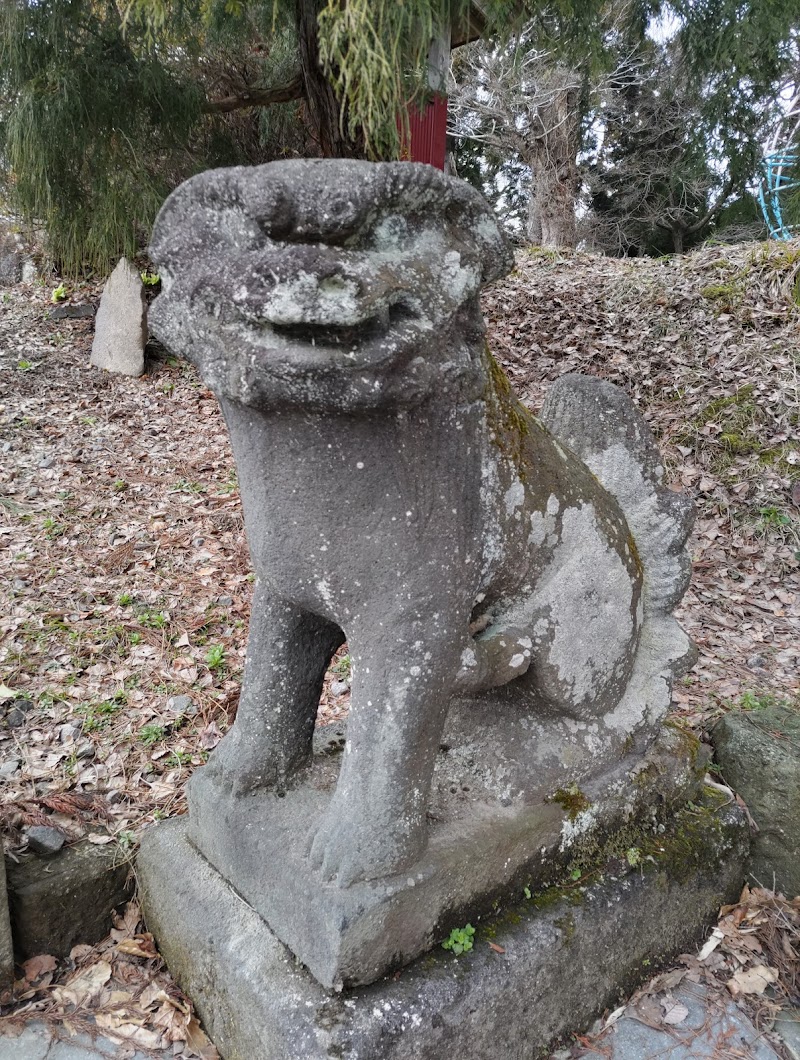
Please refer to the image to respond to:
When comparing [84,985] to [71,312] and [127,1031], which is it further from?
[71,312]

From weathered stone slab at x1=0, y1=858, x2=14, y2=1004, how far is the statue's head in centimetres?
126

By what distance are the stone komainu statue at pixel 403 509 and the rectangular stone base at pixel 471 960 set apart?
21cm

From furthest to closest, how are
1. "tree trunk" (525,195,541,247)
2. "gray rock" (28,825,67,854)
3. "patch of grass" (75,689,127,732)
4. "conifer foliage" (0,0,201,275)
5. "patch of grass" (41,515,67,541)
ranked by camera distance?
"tree trunk" (525,195,541,247) < "conifer foliage" (0,0,201,275) < "patch of grass" (41,515,67,541) < "patch of grass" (75,689,127,732) < "gray rock" (28,825,67,854)

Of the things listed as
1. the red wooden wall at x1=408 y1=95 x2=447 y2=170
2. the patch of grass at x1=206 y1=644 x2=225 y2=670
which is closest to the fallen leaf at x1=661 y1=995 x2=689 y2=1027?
the patch of grass at x1=206 y1=644 x2=225 y2=670

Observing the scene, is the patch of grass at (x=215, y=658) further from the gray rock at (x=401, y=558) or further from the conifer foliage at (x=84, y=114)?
the conifer foliage at (x=84, y=114)

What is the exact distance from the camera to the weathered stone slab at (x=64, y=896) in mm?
1677

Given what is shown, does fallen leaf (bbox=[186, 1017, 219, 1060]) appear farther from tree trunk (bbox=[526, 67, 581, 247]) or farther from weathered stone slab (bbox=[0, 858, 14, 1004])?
tree trunk (bbox=[526, 67, 581, 247])

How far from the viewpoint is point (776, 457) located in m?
3.90

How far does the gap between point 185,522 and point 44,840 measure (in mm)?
2181

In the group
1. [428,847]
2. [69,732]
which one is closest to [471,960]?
[428,847]

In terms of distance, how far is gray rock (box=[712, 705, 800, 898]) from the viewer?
1856 millimetres

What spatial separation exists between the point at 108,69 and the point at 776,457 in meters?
4.10

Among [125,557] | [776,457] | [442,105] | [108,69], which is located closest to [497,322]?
[442,105]

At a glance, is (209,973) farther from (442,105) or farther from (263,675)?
(442,105)
